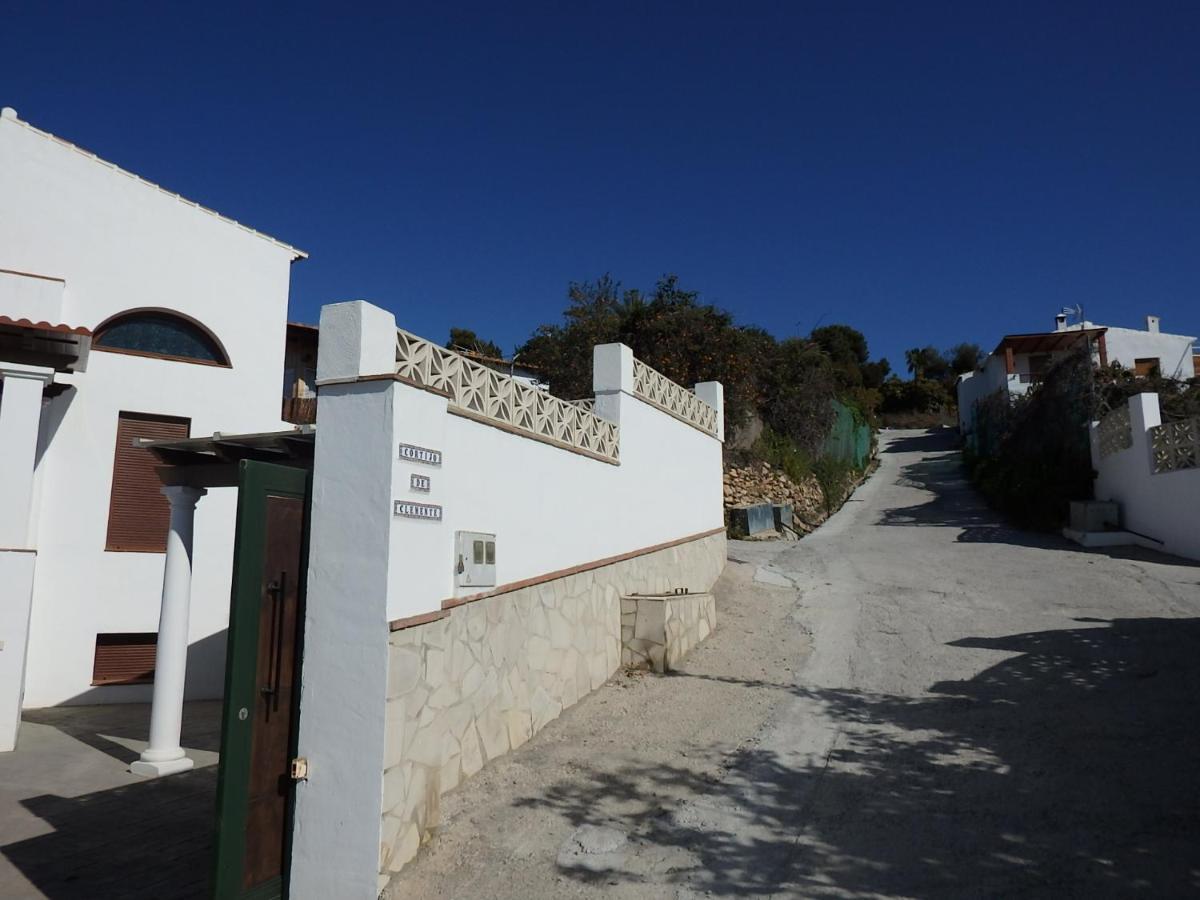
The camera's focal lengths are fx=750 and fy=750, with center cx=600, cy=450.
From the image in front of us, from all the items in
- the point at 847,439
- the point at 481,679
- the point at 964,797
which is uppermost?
the point at 847,439

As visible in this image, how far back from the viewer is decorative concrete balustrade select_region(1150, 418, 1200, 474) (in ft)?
40.5

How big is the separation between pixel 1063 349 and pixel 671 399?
21.8 metres

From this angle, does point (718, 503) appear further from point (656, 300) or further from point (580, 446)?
point (656, 300)

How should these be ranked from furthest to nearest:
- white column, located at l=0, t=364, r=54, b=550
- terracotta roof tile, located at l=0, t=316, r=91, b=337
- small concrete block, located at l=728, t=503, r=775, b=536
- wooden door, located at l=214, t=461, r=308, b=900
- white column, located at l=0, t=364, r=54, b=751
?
small concrete block, located at l=728, t=503, r=775, b=536 → terracotta roof tile, located at l=0, t=316, r=91, b=337 → white column, located at l=0, t=364, r=54, b=550 → white column, located at l=0, t=364, r=54, b=751 → wooden door, located at l=214, t=461, r=308, b=900

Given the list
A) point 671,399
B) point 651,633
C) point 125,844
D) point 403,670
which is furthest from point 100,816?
point 671,399

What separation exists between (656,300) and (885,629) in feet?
40.8

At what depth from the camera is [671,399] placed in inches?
408

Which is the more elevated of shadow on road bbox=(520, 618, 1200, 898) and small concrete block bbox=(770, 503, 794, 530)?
small concrete block bbox=(770, 503, 794, 530)

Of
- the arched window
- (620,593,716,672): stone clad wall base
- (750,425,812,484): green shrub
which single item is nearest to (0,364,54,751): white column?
the arched window

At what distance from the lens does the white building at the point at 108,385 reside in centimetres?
988

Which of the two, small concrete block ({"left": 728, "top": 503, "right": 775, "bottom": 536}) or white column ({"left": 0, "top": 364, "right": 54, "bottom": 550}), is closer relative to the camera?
white column ({"left": 0, "top": 364, "right": 54, "bottom": 550})

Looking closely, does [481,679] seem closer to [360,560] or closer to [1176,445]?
[360,560]

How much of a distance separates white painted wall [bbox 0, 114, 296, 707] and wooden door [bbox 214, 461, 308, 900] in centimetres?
689

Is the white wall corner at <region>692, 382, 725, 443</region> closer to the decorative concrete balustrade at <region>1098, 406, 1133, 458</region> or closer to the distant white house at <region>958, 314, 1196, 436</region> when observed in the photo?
the decorative concrete balustrade at <region>1098, 406, 1133, 458</region>
